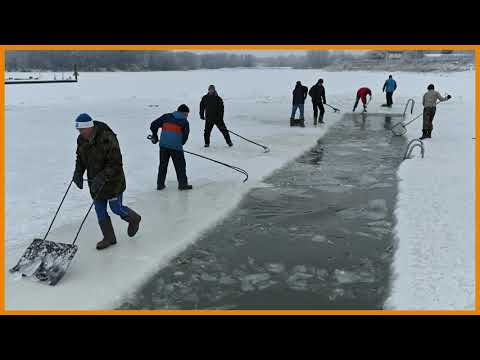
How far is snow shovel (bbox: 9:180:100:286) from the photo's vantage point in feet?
14.4

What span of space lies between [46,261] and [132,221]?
41.8 inches

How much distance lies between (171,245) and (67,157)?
5.99 m

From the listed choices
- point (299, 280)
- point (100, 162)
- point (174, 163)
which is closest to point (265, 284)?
point (299, 280)

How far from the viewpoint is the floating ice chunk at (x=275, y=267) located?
479 centimetres

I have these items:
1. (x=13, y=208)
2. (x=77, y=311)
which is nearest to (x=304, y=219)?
(x=77, y=311)

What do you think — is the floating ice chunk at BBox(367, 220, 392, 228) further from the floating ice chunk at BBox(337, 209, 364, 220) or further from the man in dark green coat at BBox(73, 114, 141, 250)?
the man in dark green coat at BBox(73, 114, 141, 250)

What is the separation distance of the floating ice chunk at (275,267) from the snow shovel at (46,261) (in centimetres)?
201

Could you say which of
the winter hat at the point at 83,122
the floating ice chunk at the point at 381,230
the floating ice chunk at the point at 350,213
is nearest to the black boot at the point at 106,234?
the winter hat at the point at 83,122

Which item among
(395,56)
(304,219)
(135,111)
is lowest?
(304,219)

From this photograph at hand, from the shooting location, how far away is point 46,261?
445cm

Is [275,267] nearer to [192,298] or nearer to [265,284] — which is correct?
[265,284]

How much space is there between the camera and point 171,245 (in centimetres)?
525

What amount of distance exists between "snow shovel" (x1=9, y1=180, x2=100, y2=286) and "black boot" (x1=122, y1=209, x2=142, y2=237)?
2.59 feet

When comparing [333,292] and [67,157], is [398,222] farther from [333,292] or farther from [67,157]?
[67,157]
